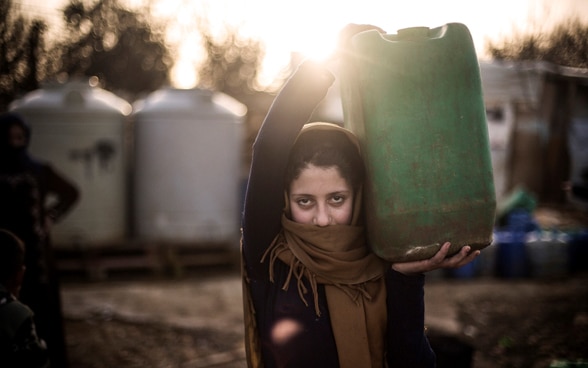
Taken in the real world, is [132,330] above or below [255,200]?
below

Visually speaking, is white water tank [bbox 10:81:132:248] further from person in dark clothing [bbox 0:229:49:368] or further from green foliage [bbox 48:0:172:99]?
green foliage [bbox 48:0:172:99]

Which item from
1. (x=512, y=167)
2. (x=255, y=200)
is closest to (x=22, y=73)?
(x=255, y=200)

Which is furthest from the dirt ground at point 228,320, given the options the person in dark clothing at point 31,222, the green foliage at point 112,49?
the green foliage at point 112,49

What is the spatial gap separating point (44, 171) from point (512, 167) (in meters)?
13.4

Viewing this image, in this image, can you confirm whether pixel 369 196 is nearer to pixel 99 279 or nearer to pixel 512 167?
pixel 99 279

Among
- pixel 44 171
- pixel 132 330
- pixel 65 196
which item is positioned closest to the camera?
pixel 44 171

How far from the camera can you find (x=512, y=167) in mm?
14844

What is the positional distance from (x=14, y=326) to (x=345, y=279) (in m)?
1.53

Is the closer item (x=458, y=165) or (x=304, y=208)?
(x=458, y=165)

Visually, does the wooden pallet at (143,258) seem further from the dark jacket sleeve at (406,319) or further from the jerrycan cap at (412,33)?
the jerrycan cap at (412,33)

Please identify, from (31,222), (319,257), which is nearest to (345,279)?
(319,257)

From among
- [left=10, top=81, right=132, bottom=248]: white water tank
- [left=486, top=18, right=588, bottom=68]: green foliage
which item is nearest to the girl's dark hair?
Answer: [left=10, top=81, right=132, bottom=248]: white water tank

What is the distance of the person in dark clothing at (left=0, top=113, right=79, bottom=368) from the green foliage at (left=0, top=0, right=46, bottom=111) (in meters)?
5.36

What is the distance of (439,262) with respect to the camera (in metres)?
1.53
